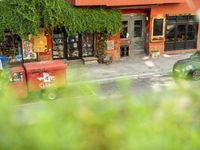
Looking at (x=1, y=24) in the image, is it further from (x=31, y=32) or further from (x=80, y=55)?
(x=80, y=55)

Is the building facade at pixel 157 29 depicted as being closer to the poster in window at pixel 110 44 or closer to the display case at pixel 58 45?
the poster in window at pixel 110 44

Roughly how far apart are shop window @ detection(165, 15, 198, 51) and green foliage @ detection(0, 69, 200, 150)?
22.9 m

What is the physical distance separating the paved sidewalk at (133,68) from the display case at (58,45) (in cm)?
115

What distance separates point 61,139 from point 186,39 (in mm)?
24478

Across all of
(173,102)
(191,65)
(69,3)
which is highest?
(69,3)

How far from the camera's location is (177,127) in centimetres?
254

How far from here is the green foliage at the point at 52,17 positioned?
64.7 feet

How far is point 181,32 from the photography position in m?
25.5

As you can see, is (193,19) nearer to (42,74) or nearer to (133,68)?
(133,68)

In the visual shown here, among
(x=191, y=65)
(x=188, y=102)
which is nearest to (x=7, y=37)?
(x=191, y=65)

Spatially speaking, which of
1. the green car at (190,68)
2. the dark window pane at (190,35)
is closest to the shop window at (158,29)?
the dark window pane at (190,35)

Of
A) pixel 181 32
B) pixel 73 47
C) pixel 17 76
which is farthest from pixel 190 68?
pixel 17 76

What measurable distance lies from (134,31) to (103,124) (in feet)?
73.7

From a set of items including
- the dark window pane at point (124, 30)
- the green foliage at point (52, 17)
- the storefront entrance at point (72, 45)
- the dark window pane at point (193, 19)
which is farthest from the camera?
the dark window pane at point (193, 19)
